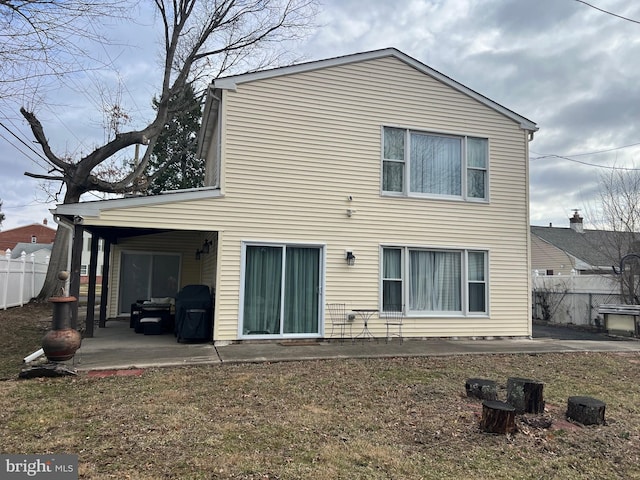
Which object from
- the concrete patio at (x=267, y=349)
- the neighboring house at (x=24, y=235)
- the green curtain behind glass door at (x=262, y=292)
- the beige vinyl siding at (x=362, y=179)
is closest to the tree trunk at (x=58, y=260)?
the concrete patio at (x=267, y=349)

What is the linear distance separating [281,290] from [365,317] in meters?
1.99

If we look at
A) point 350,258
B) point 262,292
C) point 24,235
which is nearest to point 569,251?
point 350,258

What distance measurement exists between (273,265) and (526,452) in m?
6.28

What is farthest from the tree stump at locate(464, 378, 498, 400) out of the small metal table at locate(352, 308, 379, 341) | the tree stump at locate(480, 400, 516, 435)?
the small metal table at locate(352, 308, 379, 341)

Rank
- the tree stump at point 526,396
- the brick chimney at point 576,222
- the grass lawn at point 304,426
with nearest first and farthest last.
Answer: the grass lawn at point 304,426, the tree stump at point 526,396, the brick chimney at point 576,222

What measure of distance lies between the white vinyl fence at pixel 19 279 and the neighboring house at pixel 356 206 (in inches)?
221

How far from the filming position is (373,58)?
10.3 m

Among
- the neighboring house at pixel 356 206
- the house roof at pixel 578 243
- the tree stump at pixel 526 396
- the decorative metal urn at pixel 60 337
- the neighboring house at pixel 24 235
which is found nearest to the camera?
the tree stump at pixel 526 396

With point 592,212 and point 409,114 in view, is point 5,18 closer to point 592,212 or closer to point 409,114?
point 409,114

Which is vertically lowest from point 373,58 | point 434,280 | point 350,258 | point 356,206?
point 434,280

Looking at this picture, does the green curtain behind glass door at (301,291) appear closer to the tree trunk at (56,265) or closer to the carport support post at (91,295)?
the carport support post at (91,295)

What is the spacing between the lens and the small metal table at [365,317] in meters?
9.62

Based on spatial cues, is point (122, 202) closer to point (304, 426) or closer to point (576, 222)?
point (304, 426)

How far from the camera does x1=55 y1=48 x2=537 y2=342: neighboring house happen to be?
29.8ft
